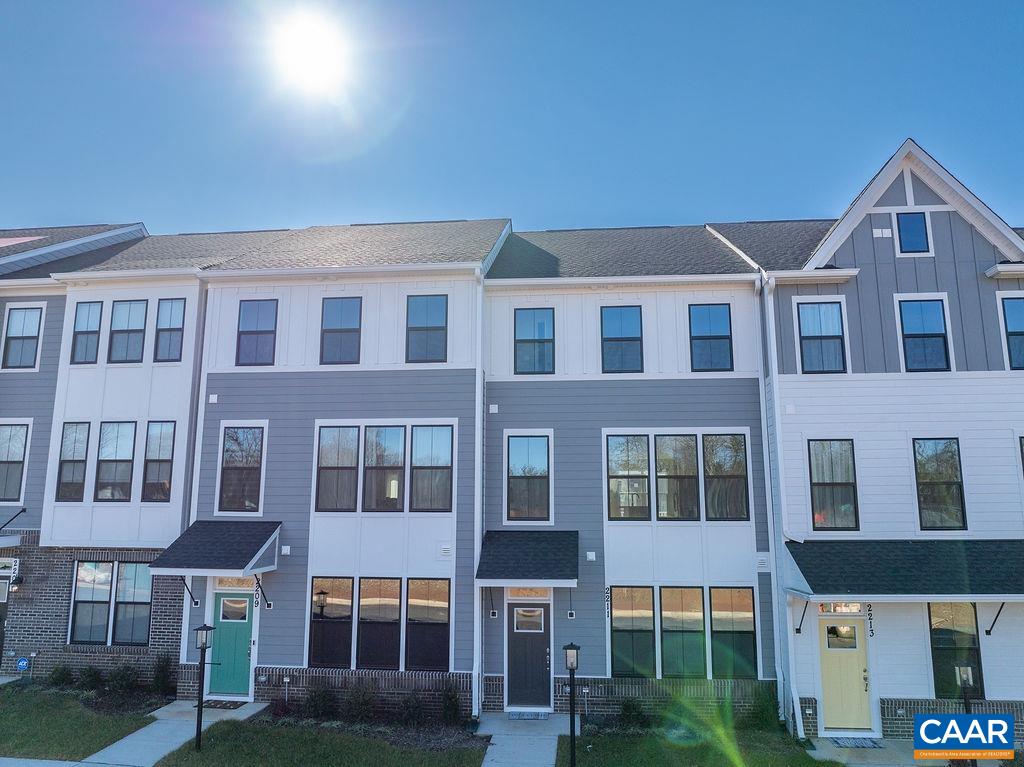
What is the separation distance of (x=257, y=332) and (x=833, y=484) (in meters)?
12.2

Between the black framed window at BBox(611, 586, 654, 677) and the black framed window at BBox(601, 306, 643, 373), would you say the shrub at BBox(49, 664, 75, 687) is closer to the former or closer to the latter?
the black framed window at BBox(611, 586, 654, 677)

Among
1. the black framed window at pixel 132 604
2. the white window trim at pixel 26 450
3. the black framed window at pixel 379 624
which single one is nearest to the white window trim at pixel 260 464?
the black framed window at pixel 132 604

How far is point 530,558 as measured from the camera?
12.8 m

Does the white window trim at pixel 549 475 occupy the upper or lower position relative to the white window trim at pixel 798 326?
lower

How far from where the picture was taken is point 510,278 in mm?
14398

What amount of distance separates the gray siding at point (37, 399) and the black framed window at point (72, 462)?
62cm

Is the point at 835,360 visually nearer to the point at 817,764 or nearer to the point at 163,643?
the point at 817,764

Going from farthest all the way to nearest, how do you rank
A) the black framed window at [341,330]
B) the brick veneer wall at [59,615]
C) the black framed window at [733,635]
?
the black framed window at [341,330] < the brick veneer wall at [59,615] < the black framed window at [733,635]

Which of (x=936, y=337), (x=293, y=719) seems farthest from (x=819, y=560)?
(x=293, y=719)

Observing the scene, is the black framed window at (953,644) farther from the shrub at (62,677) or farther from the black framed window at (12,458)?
the black framed window at (12,458)

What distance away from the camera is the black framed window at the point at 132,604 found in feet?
46.9

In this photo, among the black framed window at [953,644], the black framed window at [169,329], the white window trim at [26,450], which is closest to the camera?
the black framed window at [953,644]

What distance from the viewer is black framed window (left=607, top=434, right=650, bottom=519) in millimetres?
13578

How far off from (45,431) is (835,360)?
17.3 m
